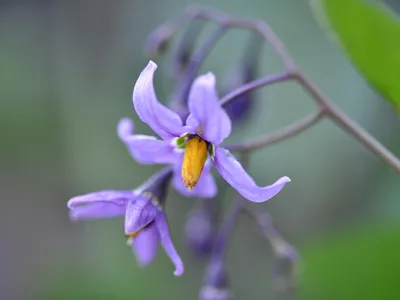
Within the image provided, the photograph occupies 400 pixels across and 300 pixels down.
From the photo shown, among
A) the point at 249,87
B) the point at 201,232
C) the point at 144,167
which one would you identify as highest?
the point at 249,87

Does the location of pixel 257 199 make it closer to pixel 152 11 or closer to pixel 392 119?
pixel 392 119

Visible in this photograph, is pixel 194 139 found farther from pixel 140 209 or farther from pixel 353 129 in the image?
pixel 353 129

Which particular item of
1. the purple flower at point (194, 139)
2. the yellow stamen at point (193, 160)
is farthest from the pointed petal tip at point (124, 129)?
the yellow stamen at point (193, 160)

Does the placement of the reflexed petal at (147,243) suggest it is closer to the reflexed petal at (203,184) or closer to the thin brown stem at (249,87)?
the reflexed petal at (203,184)

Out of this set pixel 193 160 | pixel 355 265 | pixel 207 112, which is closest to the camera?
pixel 207 112

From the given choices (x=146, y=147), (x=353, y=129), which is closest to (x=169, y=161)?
(x=146, y=147)

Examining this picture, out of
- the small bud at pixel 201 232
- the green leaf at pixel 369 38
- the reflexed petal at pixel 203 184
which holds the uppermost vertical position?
the green leaf at pixel 369 38

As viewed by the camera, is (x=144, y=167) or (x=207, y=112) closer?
(x=207, y=112)
